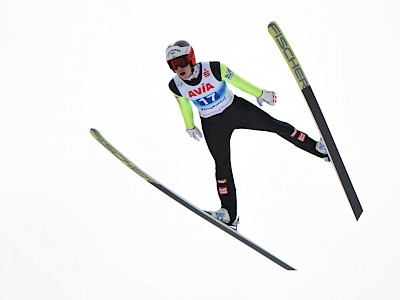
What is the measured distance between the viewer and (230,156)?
5.71 metres

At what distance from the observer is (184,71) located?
5152 millimetres

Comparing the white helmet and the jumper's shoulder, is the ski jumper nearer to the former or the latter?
the jumper's shoulder

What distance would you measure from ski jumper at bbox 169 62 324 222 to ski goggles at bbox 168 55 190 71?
0.59 feet

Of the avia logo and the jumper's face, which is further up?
the jumper's face

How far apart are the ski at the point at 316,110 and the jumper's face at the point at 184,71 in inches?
35.4

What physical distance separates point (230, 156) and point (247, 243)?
937 millimetres

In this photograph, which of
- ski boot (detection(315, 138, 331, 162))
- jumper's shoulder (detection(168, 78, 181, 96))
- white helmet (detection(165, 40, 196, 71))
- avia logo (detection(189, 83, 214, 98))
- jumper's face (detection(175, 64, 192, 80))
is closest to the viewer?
white helmet (detection(165, 40, 196, 71))

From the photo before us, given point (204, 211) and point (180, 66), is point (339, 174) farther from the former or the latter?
point (180, 66)

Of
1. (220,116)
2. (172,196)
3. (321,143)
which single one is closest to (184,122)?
(220,116)

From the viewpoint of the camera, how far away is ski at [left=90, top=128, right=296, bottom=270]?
5590mm

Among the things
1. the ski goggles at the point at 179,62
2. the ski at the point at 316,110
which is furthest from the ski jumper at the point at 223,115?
the ski at the point at 316,110

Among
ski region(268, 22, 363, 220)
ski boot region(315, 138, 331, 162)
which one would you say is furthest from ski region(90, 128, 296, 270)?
ski boot region(315, 138, 331, 162)

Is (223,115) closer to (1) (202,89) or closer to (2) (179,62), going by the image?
(1) (202,89)

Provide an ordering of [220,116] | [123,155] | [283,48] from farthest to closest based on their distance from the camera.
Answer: [123,155] < [220,116] < [283,48]
